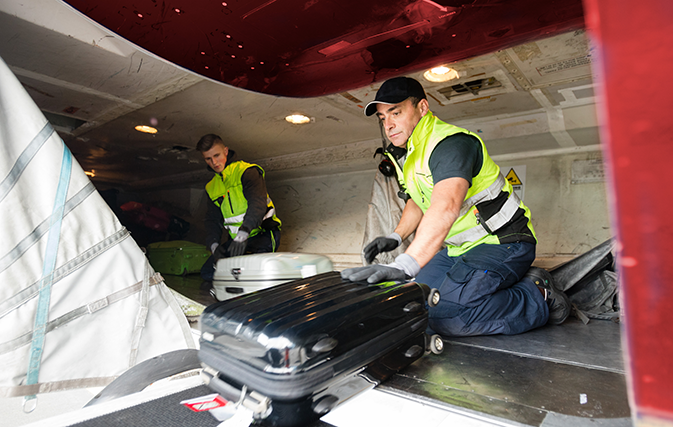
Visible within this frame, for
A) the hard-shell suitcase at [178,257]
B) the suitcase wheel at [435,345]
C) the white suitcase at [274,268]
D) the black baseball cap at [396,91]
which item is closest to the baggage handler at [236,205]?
the white suitcase at [274,268]

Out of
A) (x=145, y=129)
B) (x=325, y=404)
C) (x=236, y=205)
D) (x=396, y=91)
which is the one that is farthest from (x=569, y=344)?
(x=145, y=129)

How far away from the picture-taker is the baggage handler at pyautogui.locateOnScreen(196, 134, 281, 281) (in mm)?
3336

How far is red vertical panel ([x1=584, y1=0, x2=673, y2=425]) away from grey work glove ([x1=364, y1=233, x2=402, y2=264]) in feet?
4.28

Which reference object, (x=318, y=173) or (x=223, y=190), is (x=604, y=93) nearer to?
(x=223, y=190)

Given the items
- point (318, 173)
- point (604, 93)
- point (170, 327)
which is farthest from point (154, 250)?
point (604, 93)

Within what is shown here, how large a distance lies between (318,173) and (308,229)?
0.85 meters

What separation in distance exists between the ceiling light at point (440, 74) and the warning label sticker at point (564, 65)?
0.55 m

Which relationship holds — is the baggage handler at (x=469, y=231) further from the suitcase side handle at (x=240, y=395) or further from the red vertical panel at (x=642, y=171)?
the red vertical panel at (x=642, y=171)

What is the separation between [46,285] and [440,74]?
8.40ft

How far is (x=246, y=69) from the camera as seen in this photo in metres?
1.41

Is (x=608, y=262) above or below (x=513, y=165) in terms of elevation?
below

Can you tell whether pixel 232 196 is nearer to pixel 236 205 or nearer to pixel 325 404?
pixel 236 205

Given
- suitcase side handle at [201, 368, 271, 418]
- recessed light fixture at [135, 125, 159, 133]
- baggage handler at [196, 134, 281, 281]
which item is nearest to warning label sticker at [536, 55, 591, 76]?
baggage handler at [196, 134, 281, 281]

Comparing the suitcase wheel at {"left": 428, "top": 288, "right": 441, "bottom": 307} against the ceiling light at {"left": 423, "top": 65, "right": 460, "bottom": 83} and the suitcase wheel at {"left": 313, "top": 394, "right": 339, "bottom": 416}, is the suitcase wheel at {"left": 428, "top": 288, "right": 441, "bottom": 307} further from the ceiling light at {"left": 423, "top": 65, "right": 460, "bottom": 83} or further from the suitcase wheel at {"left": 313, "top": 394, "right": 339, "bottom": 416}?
the ceiling light at {"left": 423, "top": 65, "right": 460, "bottom": 83}
